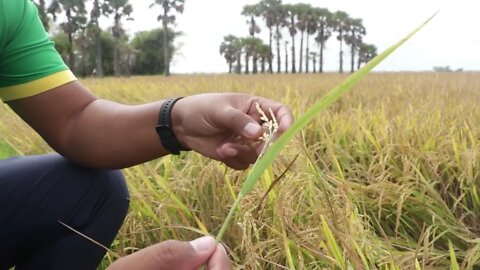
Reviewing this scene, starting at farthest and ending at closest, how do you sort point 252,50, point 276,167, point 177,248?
point 252,50, point 276,167, point 177,248

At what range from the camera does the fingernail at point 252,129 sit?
727mm

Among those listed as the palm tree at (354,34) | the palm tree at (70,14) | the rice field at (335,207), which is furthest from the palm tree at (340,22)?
the rice field at (335,207)

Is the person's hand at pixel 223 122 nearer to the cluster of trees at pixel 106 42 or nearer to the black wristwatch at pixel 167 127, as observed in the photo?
the black wristwatch at pixel 167 127

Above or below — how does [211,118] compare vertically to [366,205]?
above

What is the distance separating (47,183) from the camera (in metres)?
1.09

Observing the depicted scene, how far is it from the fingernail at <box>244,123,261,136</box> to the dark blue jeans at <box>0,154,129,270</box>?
477 mm

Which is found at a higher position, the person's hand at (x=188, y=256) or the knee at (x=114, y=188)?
the person's hand at (x=188, y=256)

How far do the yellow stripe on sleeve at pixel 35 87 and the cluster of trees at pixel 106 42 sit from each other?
28.6 m

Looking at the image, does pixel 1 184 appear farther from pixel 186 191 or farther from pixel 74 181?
pixel 186 191

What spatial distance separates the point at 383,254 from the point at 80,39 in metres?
37.4

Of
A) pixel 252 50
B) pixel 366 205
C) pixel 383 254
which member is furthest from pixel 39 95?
pixel 252 50

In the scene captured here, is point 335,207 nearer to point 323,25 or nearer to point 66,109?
point 66,109

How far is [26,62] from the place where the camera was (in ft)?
3.39

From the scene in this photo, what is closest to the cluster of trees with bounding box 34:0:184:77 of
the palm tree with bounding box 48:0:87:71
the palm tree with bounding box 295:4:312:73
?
the palm tree with bounding box 48:0:87:71
